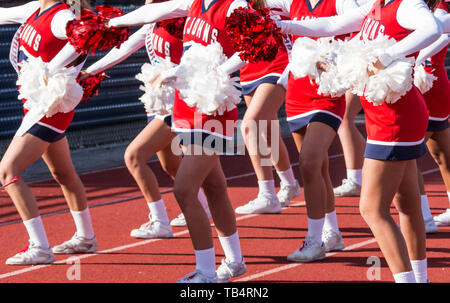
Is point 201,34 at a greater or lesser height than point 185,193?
greater

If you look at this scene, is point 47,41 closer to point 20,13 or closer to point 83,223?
point 20,13

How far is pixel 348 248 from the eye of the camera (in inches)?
230

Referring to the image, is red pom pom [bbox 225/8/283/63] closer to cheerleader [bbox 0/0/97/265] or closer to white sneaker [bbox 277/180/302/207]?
cheerleader [bbox 0/0/97/265]

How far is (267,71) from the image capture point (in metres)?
6.53

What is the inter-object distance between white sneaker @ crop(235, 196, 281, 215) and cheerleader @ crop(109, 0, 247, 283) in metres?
2.05

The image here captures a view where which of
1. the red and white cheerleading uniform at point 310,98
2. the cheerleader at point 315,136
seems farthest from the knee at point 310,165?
the red and white cheerleading uniform at point 310,98

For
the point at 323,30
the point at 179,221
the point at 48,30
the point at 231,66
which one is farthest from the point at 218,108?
the point at 179,221

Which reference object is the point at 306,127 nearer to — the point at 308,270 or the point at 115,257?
the point at 308,270

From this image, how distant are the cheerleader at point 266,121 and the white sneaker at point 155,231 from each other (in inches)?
38.9

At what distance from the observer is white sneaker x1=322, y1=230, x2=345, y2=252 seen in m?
5.72

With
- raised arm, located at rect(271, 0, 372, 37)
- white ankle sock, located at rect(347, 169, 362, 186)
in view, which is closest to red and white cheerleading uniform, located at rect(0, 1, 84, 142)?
raised arm, located at rect(271, 0, 372, 37)

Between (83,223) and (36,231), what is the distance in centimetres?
45

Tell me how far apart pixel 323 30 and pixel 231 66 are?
1.71ft

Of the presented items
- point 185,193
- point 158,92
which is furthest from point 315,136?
point 185,193
